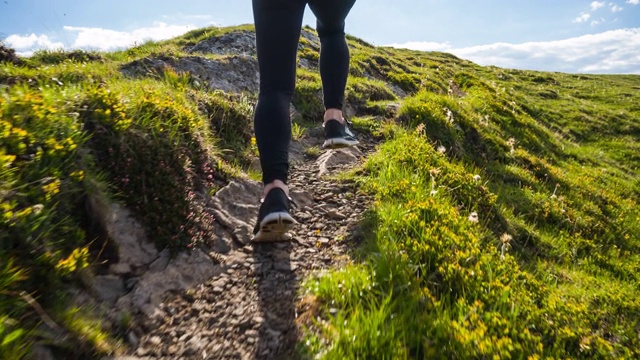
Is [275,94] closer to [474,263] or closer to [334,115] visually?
[334,115]

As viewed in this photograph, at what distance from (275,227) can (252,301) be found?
2.14 feet

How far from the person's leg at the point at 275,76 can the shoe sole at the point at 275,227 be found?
228 millimetres

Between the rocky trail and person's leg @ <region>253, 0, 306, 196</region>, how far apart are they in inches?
27.0

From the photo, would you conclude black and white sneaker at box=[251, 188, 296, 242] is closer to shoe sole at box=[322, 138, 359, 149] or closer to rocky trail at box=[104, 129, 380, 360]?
rocky trail at box=[104, 129, 380, 360]

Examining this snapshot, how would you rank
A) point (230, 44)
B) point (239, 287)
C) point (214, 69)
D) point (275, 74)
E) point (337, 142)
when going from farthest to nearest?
point (230, 44) → point (214, 69) → point (337, 142) → point (275, 74) → point (239, 287)

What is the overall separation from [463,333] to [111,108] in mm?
3293

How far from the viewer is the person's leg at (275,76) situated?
3.19 meters

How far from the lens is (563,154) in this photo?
14.9 meters

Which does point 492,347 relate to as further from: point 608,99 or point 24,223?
point 608,99

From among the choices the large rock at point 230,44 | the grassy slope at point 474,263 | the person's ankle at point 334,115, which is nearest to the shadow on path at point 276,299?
the grassy slope at point 474,263

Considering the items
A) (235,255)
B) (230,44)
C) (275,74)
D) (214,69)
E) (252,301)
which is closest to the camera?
(252,301)

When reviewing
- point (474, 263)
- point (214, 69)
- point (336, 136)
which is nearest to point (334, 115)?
point (336, 136)

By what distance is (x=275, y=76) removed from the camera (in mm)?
3297

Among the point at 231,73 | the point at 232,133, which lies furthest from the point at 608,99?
the point at 232,133
